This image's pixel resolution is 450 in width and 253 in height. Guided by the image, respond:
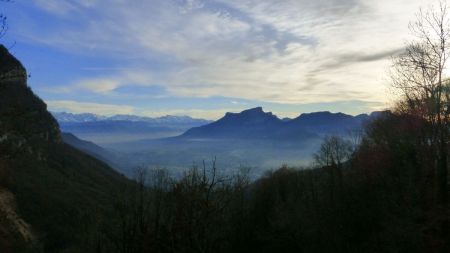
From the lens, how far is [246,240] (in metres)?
56.2

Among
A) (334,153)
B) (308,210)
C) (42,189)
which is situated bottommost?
(42,189)

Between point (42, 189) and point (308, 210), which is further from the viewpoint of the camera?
point (42, 189)

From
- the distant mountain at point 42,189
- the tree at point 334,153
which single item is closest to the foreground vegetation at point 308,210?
the tree at point 334,153

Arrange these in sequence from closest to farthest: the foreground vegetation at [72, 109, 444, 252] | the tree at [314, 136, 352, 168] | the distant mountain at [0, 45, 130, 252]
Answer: the distant mountain at [0, 45, 130, 252] → the foreground vegetation at [72, 109, 444, 252] → the tree at [314, 136, 352, 168]

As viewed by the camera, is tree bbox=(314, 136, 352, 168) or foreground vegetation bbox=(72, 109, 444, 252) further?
tree bbox=(314, 136, 352, 168)

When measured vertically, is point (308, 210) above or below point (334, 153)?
below

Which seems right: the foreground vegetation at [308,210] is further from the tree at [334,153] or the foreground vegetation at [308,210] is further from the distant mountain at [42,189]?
the distant mountain at [42,189]

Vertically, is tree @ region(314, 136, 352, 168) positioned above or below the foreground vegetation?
above

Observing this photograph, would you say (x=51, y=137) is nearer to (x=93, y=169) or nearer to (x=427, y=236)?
(x=93, y=169)

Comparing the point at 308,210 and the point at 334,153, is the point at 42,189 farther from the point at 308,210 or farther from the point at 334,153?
the point at 308,210

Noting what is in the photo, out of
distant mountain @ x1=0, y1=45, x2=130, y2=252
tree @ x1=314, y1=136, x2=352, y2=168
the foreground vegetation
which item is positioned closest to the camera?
distant mountain @ x1=0, y1=45, x2=130, y2=252

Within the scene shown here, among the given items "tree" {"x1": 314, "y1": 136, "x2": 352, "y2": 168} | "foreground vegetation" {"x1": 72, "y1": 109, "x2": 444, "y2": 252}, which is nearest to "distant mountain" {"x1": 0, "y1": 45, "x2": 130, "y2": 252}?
"foreground vegetation" {"x1": 72, "y1": 109, "x2": 444, "y2": 252}

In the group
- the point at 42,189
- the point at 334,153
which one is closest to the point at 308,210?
the point at 334,153

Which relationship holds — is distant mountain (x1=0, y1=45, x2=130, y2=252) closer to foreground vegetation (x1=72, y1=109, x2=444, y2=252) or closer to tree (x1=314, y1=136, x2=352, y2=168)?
foreground vegetation (x1=72, y1=109, x2=444, y2=252)
